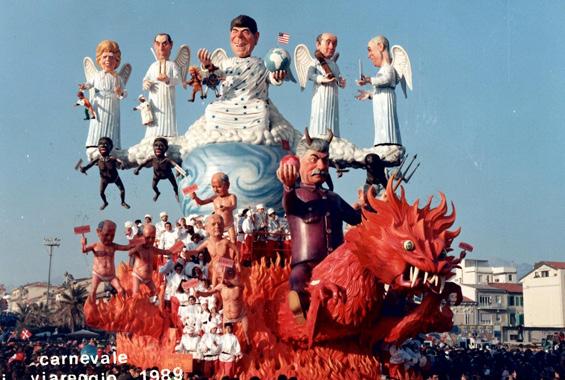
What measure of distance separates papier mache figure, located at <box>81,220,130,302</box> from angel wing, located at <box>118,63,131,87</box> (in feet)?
19.2

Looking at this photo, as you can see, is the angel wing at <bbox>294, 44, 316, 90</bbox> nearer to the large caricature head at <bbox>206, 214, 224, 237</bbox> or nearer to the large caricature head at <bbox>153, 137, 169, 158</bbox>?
the large caricature head at <bbox>153, 137, 169, 158</bbox>

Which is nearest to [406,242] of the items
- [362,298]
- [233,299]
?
[362,298]

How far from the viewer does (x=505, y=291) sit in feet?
137

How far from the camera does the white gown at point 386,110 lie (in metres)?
15.1

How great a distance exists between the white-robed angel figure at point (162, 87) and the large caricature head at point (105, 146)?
1012 millimetres

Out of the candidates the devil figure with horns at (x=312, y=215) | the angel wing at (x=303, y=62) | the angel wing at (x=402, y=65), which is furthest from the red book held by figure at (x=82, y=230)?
the angel wing at (x=402, y=65)

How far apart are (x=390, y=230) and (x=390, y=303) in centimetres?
139

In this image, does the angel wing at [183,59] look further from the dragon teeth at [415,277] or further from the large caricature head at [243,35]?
the dragon teeth at [415,277]

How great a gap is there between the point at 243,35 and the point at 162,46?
1.96m

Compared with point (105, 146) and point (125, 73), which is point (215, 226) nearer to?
point (105, 146)

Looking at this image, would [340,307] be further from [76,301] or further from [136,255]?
[76,301]

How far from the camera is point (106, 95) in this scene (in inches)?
604

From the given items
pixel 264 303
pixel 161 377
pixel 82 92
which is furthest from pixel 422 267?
pixel 82 92

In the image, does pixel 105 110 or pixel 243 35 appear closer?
pixel 243 35
